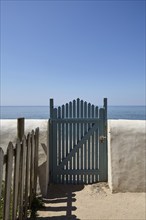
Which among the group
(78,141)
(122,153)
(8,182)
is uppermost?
(78,141)

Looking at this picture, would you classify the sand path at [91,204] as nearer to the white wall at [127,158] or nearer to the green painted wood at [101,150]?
the white wall at [127,158]

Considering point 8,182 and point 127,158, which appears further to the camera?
point 127,158

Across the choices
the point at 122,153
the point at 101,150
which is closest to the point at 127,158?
the point at 122,153

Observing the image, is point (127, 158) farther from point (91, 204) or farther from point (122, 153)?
point (91, 204)

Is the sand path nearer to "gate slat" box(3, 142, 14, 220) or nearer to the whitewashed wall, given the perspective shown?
the whitewashed wall

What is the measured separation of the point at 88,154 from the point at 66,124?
102cm

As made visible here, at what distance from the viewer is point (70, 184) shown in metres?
7.24

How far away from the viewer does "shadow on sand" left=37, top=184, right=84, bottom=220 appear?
17.1 feet

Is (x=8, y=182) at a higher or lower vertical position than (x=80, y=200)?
higher

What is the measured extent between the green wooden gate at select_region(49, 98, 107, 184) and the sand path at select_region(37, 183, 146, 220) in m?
0.35

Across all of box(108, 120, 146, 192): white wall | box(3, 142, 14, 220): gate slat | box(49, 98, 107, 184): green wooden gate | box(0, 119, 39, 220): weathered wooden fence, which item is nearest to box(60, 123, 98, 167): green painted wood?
box(49, 98, 107, 184): green wooden gate

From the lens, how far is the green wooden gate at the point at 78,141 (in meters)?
7.23

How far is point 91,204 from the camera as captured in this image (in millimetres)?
5852

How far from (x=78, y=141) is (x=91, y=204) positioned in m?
1.92
